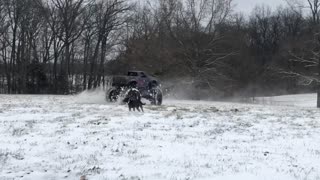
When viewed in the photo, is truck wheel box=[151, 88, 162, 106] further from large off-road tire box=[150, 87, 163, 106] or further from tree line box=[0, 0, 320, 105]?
tree line box=[0, 0, 320, 105]

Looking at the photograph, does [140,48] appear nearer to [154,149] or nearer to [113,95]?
[113,95]

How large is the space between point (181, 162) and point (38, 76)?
50.3 meters

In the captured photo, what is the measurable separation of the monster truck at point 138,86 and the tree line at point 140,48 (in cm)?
1764

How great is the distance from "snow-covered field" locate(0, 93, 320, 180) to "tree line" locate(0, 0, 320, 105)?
27.9 meters

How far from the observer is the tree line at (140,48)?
50.4m

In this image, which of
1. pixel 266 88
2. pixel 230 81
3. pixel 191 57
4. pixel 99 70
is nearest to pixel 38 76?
pixel 99 70

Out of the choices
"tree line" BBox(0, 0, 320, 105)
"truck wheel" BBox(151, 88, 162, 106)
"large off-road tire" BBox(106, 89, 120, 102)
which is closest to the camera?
"truck wheel" BBox(151, 88, 162, 106)

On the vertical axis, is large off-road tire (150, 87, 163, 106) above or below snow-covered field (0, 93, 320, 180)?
above

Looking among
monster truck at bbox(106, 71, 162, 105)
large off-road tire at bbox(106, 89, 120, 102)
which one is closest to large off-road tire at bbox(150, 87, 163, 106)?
monster truck at bbox(106, 71, 162, 105)

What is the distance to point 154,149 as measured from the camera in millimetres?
10781

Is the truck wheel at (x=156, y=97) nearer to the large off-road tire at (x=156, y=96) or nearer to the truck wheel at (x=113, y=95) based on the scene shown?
the large off-road tire at (x=156, y=96)

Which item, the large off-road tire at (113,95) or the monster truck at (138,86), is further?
the large off-road tire at (113,95)

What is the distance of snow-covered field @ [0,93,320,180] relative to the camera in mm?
8492

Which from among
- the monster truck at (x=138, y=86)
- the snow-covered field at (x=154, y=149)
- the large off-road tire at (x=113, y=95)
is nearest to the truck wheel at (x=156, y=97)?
the monster truck at (x=138, y=86)
